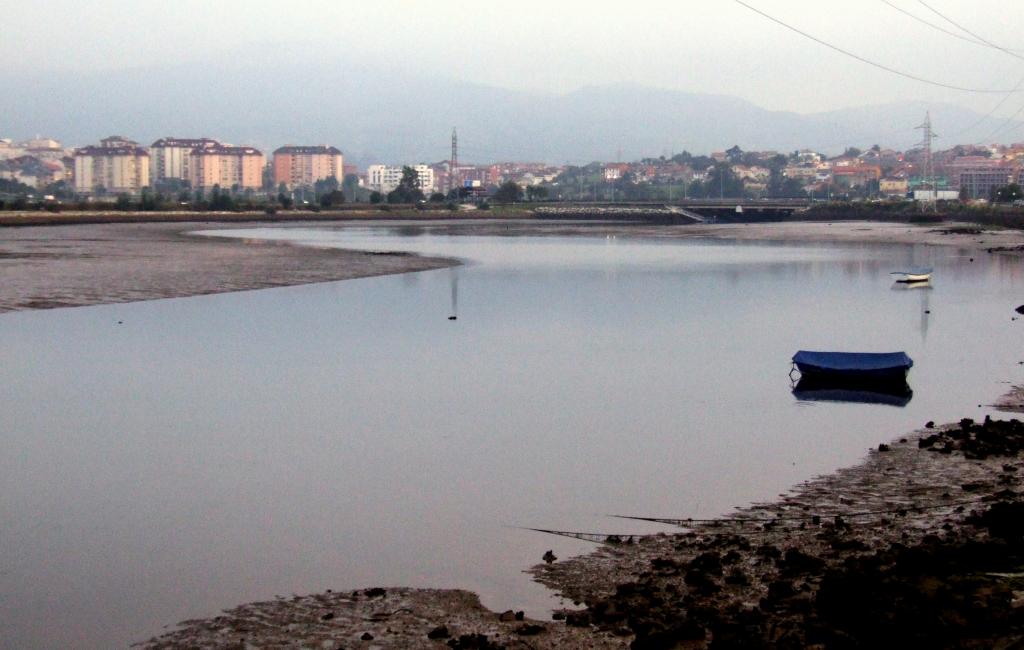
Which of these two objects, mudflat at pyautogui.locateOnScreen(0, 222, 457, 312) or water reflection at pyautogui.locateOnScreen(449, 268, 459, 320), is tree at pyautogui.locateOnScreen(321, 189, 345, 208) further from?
water reflection at pyautogui.locateOnScreen(449, 268, 459, 320)

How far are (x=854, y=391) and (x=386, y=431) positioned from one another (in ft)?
25.5

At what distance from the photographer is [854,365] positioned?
65.1ft

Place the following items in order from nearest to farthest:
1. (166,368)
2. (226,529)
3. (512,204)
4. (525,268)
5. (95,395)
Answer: (226,529)
(95,395)
(166,368)
(525,268)
(512,204)

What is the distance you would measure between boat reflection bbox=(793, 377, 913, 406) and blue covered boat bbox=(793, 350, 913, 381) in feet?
0.25

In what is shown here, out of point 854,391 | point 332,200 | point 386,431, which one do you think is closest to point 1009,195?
point 332,200

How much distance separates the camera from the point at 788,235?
91.6 m

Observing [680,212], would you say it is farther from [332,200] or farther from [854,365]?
[854,365]

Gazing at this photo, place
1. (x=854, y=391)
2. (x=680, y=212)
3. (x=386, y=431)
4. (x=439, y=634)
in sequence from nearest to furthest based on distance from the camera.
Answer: (x=439, y=634)
(x=386, y=431)
(x=854, y=391)
(x=680, y=212)

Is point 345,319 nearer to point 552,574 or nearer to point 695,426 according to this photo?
point 695,426

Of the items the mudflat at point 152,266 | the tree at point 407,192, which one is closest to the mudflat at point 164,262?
the mudflat at point 152,266

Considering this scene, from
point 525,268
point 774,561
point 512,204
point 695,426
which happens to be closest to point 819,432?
point 695,426

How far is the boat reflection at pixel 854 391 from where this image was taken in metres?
18.9

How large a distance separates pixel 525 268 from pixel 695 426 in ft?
113

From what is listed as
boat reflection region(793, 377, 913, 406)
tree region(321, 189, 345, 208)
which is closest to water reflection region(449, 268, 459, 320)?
boat reflection region(793, 377, 913, 406)
